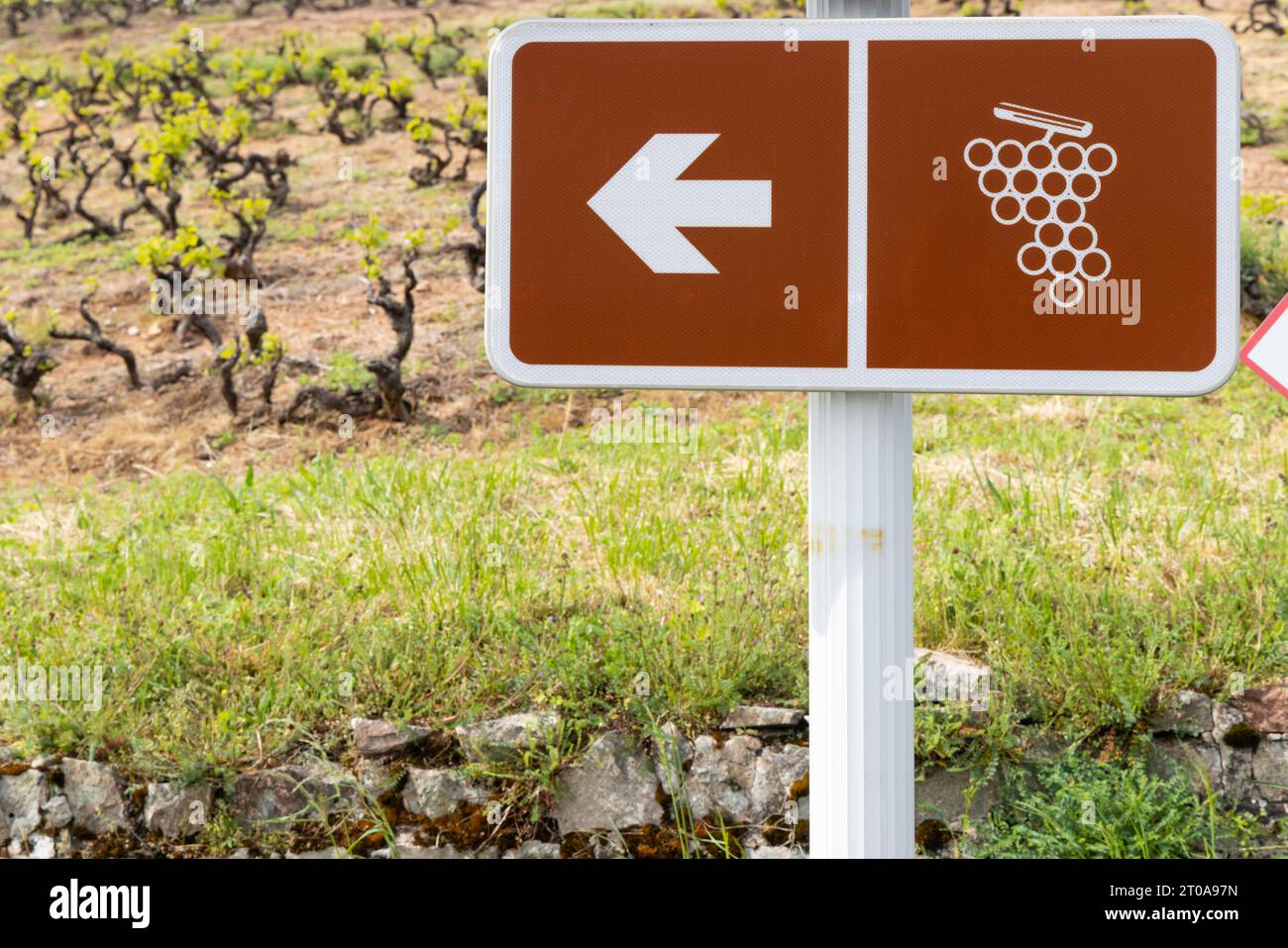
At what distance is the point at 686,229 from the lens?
1.31 metres

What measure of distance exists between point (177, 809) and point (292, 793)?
310 mm

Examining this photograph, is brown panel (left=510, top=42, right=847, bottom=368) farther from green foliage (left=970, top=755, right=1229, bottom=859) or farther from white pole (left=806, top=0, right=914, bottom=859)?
green foliage (left=970, top=755, right=1229, bottom=859)

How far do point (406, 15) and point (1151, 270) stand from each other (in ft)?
39.0

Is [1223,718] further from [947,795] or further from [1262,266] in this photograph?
[1262,266]

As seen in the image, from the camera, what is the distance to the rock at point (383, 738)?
3039mm

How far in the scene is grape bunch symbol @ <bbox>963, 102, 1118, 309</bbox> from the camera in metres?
1.26

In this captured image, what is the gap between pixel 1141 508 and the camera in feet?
12.7

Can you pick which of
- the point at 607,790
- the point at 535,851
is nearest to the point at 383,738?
the point at 535,851

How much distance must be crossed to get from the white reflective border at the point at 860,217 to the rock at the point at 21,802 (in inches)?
98.2

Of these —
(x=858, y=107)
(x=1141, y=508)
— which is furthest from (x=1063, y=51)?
(x=1141, y=508)

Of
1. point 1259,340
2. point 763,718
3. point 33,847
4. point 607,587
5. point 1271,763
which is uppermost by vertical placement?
point 1259,340

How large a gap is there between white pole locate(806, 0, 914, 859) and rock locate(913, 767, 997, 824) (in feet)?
5.44

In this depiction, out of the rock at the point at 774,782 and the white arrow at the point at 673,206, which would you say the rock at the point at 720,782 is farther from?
the white arrow at the point at 673,206

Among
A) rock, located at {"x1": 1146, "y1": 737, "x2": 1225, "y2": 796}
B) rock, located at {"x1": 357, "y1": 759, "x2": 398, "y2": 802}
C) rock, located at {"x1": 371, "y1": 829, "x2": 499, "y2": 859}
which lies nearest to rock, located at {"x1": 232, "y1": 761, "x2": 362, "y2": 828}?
rock, located at {"x1": 357, "y1": 759, "x2": 398, "y2": 802}
